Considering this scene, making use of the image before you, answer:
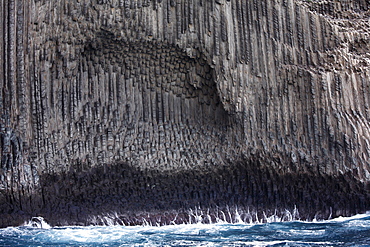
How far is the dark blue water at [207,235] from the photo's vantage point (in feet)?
22.2

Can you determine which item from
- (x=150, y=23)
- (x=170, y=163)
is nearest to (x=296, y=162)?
(x=170, y=163)

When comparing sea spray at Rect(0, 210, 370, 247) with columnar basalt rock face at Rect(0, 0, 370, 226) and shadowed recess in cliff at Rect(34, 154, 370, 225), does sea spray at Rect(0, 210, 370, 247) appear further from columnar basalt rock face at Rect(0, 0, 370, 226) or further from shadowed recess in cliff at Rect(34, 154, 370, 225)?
columnar basalt rock face at Rect(0, 0, 370, 226)

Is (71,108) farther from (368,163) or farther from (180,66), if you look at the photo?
(368,163)

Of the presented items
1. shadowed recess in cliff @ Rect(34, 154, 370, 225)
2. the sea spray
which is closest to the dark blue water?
the sea spray

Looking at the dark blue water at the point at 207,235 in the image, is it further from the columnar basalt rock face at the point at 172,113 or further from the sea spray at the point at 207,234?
the columnar basalt rock face at the point at 172,113

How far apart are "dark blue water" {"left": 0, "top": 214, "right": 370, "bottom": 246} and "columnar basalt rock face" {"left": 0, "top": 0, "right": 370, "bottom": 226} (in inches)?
11.9

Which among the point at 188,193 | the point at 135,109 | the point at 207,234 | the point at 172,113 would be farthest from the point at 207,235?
the point at 135,109

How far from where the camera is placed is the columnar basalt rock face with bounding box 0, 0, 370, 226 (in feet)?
25.6

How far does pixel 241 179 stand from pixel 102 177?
6.40 ft

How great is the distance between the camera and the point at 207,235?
7215mm

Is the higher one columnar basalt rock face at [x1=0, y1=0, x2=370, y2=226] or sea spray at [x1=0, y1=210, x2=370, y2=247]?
columnar basalt rock face at [x1=0, y1=0, x2=370, y2=226]

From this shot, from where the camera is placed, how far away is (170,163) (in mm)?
7984

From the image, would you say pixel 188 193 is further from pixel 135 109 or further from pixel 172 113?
pixel 135 109

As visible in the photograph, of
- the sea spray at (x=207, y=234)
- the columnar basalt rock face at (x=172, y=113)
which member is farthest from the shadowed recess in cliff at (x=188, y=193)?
the sea spray at (x=207, y=234)
